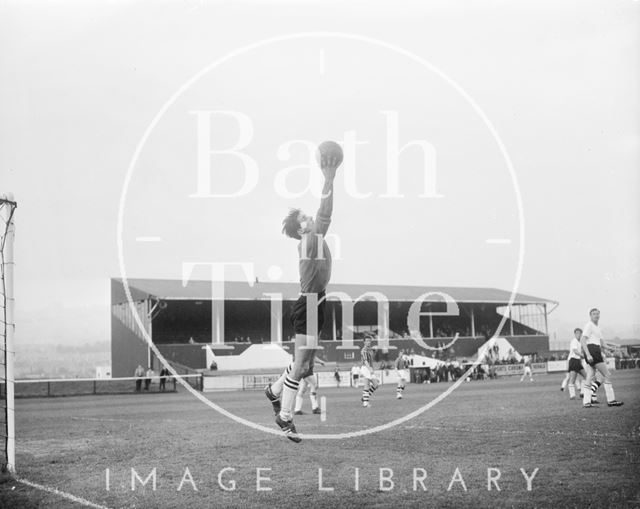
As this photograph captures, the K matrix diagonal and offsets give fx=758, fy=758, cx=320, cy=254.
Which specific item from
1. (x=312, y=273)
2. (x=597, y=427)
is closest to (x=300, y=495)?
(x=312, y=273)

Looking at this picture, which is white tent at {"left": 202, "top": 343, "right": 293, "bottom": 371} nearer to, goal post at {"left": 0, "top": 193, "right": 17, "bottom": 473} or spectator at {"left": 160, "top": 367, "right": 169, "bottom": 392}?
spectator at {"left": 160, "top": 367, "right": 169, "bottom": 392}

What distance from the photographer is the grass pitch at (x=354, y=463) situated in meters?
8.67

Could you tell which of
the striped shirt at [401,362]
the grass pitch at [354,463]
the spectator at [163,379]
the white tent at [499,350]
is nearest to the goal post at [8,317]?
the grass pitch at [354,463]

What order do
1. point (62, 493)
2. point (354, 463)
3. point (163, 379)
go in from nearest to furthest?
point (62, 493)
point (354, 463)
point (163, 379)

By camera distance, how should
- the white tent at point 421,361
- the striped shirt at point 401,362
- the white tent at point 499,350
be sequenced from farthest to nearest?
the white tent at point 499,350 → the white tent at point 421,361 → the striped shirt at point 401,362

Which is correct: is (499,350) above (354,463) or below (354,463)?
below

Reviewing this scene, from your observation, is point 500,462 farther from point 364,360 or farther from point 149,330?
point 149,330

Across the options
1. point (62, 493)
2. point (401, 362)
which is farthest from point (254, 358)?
point (62, 493)

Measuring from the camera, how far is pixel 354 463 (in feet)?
35.0

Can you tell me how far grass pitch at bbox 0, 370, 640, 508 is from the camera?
8672mm

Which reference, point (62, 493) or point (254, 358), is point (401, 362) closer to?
point (254, 358)

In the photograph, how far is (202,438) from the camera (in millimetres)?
14242

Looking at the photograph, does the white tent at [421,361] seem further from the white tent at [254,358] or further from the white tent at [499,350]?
the white tent at [254,358]

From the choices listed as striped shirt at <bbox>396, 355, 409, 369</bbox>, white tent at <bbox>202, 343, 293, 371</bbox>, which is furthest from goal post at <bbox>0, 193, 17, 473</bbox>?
white tent at <bbox>202, 343, 293, 371</bbox>
